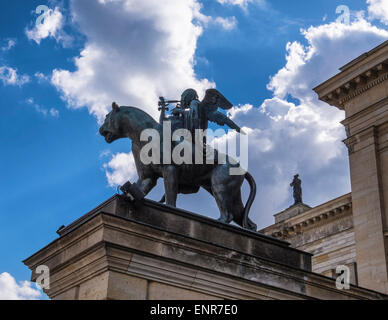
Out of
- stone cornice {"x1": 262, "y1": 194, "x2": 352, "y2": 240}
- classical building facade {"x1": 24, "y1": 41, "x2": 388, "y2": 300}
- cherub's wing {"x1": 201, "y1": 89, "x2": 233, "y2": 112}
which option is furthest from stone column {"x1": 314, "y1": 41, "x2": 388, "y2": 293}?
cherub's wing {"x1": 201, "y1": 89, "x2": 233, "y2": 112}

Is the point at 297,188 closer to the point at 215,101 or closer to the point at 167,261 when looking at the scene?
the point at 215,101

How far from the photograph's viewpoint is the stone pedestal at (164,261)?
9430mm

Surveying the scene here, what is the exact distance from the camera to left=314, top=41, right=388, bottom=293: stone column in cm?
2555

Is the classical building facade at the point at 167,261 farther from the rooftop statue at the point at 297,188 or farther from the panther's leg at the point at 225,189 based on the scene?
the rooftop statue at the point at 297,188

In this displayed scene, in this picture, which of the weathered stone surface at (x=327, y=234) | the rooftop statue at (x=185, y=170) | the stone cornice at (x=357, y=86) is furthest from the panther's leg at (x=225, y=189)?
the weathered stone surface at (x=327, y=234)

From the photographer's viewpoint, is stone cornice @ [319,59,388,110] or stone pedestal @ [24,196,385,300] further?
stone cornice @ [319,59,388,110]

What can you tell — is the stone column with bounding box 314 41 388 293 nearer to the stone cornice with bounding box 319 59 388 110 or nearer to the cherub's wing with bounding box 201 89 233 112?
the stone cornice with bounding box 319 59 388 110

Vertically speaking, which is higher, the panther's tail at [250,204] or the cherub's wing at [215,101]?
the cherub's wing at [215,101]

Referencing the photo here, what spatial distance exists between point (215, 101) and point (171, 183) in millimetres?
2413

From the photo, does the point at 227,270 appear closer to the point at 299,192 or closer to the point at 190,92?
the point at 190,92

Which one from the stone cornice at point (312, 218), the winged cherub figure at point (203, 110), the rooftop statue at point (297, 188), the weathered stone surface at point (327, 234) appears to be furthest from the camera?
the rooftop statue at point (297, 188)

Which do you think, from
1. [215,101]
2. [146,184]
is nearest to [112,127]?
[146,184]

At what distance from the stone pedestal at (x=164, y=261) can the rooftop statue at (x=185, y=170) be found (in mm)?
921

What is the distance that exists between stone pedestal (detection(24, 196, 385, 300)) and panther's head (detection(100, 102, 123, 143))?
2.08 meters
